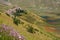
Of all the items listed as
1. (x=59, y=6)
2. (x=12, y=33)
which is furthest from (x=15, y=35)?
(x=59, y=6)

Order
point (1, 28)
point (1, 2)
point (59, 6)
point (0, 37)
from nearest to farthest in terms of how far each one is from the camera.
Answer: point (0, 37) < point (1, 28) < point (1, 2) < point (59, 6)

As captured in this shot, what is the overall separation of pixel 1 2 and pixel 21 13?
15.9 meters

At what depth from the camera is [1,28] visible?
15320mm

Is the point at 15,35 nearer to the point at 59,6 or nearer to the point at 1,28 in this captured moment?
the point at 1,28

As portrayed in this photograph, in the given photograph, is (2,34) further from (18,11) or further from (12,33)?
(18,11)

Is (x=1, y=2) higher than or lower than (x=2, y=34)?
lower

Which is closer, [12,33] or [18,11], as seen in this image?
[12,33]

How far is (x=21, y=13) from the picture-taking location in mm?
54969

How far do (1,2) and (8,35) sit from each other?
5527 cm

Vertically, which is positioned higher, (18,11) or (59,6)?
(18,11)

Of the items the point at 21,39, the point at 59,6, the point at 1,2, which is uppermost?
the point at 21,39

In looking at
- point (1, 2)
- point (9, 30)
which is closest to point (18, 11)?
point (1, 2)

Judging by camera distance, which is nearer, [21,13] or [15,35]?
[15,35]

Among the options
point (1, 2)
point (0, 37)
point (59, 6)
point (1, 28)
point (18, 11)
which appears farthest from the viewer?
point (59, 6)
